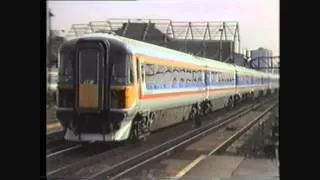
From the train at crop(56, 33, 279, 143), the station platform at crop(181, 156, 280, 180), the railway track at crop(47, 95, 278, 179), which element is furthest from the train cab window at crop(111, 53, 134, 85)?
the station platform at crop(181, 156, 280, 180)

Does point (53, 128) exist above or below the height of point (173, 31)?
below

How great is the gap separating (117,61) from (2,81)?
109 cm

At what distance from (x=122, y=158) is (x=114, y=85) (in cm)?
69

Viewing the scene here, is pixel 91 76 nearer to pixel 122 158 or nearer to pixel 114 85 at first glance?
pixel 114 85

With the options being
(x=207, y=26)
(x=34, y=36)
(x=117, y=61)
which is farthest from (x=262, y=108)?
(x=34, y=36)

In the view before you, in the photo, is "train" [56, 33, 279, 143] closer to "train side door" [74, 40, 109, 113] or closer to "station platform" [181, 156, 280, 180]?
"train side door" [74, 40, 109, 113]

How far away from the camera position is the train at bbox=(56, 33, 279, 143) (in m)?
6.12

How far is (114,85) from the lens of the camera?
6.14 metres

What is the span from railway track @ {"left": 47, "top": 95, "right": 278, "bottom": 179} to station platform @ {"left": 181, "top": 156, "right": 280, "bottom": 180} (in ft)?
1.06

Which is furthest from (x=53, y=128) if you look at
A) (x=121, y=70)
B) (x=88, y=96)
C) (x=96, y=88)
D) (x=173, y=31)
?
(x=173, y=31)
